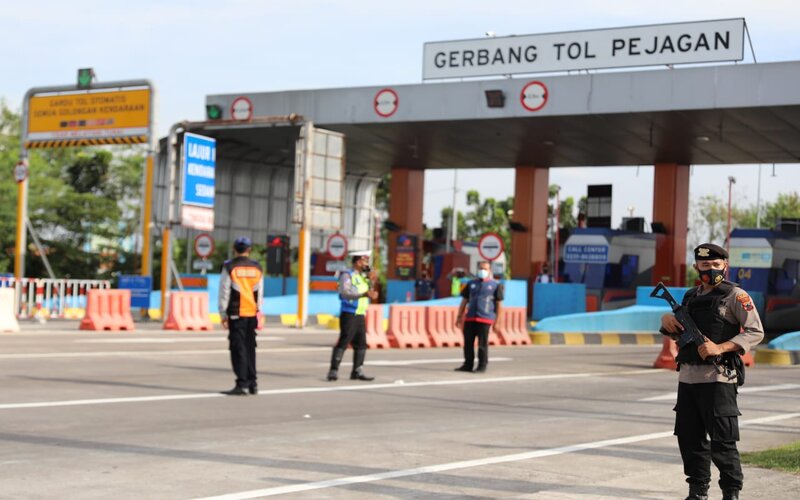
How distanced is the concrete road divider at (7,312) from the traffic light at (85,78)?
9853mm

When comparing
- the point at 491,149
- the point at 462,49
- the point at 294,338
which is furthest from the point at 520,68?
the point at 294,338

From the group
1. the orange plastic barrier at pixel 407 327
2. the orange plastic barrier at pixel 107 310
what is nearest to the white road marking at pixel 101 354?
the orange plastic barrier at pixel 407 327

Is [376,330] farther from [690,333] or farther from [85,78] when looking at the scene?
[690,333]

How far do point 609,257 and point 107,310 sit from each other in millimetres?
20383

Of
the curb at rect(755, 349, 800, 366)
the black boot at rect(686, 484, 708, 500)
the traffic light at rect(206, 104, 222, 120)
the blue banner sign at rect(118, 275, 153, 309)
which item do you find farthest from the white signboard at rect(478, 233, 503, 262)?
the black boot at rect(686, 484, 708, 500)

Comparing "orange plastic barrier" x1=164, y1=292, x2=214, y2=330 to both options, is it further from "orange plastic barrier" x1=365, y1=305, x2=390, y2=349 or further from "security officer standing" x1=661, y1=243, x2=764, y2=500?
"security officer standing" x1=661, y1=243, x2=764, y2=500

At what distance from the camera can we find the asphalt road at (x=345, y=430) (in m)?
7.98

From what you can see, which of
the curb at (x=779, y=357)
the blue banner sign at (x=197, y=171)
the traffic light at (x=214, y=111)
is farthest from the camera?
the traffic light at (x=214, y=111)

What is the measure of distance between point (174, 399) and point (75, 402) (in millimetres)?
1117

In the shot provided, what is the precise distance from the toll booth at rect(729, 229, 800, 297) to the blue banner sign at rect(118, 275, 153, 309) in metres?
18.1

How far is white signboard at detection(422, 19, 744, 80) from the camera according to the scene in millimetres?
34219

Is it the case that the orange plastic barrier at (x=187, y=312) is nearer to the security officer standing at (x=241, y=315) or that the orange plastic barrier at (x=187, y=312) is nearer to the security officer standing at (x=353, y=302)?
the security officer standing at (x=353, y=302)

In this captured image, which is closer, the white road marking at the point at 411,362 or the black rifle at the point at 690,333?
the black rifle at the point at 690,333

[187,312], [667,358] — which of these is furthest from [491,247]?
[667,358]
